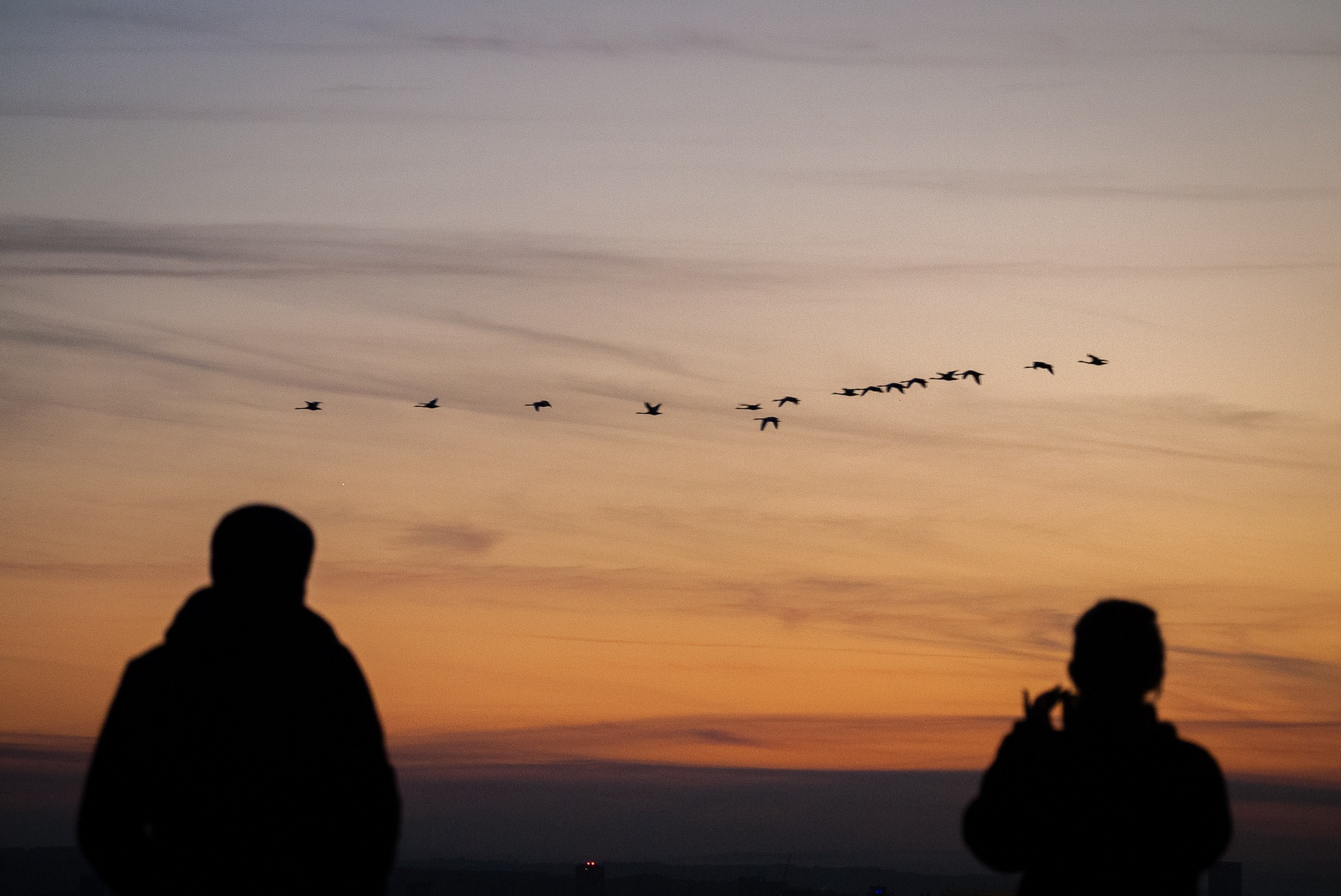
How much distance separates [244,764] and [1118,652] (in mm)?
3844

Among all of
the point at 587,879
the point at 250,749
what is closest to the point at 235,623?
the point at 250,749

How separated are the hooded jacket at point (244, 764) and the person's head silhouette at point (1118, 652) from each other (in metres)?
3.14

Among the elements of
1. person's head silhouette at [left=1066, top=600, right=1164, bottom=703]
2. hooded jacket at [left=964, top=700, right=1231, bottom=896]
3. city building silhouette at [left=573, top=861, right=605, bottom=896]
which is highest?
person's head silhouette at [left=1066, top=600, right=1164, bottom=703]

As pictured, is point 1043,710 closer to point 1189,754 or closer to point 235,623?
point 1189,754

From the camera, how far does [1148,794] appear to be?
6664mm

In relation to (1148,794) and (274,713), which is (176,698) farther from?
(1148,794)

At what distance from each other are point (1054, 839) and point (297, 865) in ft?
10.7

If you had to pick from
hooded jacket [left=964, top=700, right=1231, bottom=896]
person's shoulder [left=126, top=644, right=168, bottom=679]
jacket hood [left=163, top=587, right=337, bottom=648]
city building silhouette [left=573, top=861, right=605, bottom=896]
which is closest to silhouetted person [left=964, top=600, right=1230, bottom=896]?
hooded jacket [left=964, top=700, right=1231, bottom=896]

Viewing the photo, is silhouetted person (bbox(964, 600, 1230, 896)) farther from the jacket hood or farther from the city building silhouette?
the city building silhouette

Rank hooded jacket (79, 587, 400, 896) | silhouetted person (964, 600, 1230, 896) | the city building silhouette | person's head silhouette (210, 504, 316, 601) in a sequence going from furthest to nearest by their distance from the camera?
the city building silhouette < silhouetted person (964, 600, 1230, 896) < person's head silhouette (210, 504, 316, 601) < hooded jacket (79, 587, 400, 896)

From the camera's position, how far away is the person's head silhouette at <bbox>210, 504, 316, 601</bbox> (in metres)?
6.50

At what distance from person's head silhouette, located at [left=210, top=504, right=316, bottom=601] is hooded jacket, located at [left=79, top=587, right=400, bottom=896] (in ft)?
0.22

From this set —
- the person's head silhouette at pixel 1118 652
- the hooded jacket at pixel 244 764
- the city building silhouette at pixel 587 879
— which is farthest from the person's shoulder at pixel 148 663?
the city building silhouette at pixel 587 879

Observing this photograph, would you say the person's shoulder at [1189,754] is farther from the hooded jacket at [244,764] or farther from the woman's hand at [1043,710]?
the hooded jacket at [244,764]
